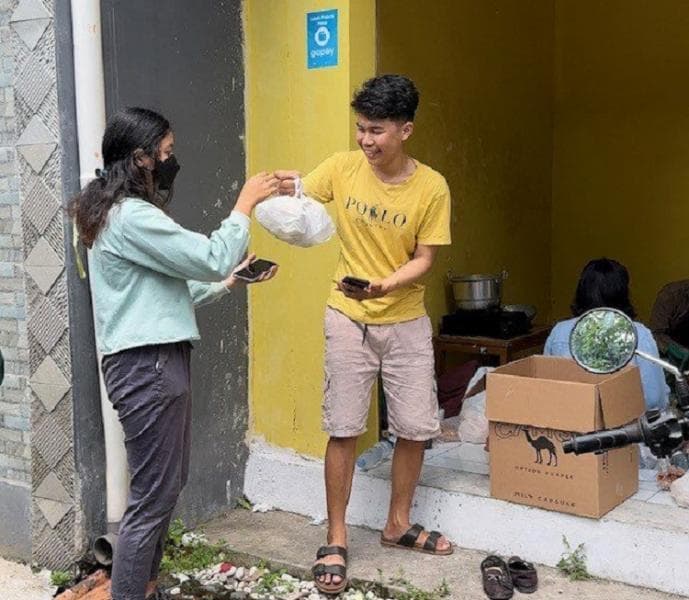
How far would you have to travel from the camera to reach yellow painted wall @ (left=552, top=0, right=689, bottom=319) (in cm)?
691

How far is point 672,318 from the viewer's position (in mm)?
5766

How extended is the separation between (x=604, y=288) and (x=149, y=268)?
79.6 inches

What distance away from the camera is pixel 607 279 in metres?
3.99

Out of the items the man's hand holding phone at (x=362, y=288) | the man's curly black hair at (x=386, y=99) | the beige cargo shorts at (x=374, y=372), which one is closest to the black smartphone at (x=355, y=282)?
the man's hand holding phone at (x=362, y=288)

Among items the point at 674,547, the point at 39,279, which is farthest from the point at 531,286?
the point at 39,279

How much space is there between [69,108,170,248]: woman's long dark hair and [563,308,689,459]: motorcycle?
4.91 feet

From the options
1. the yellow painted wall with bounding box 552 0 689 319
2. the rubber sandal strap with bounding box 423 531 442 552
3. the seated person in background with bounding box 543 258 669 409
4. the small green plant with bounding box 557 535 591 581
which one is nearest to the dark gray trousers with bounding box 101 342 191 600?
the rubber sandal strap with bounding box 423 531 442 552

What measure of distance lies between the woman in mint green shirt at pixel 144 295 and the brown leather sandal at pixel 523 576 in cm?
141

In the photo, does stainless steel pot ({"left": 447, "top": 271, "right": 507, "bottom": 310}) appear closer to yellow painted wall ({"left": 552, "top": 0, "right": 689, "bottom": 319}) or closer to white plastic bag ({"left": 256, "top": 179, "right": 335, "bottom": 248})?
yellow painted wall ({"left": 552, "top": 0, "right": 689, "bottom": 319})

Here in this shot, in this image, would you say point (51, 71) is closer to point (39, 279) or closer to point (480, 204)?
point (39, 279)

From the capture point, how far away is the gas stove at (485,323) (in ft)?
17.8

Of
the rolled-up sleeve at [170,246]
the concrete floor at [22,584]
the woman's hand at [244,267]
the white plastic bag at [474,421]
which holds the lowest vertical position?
the concrete floor at [22,584]

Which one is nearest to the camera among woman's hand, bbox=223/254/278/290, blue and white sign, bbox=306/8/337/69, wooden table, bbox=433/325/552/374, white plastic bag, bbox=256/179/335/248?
woman's hand, bbox=223/254/278/290

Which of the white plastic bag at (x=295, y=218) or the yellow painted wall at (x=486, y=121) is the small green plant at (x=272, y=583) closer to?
the white plastic bag at (x=295, y=218)
